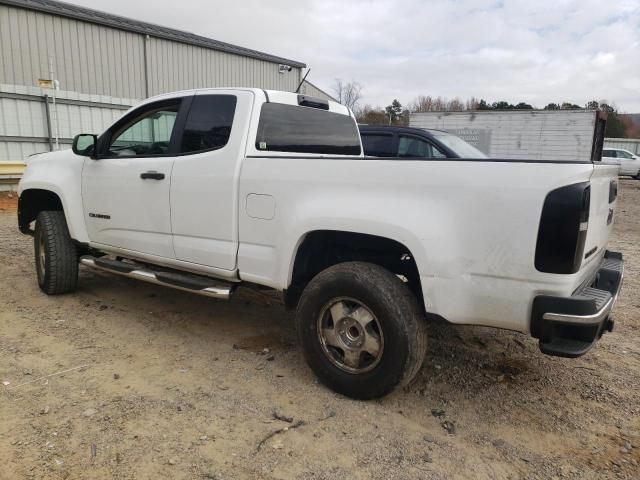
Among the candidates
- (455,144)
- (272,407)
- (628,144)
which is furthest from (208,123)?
(628,144)

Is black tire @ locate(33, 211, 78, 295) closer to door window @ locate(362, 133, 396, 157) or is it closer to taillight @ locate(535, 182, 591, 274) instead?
taillight @ locate(535, 182, 591, 274)

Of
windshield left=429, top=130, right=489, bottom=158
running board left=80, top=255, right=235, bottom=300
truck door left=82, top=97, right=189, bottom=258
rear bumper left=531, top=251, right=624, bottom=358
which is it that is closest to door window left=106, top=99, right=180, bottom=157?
truck door left=82, top=97, right=189, bottom=258

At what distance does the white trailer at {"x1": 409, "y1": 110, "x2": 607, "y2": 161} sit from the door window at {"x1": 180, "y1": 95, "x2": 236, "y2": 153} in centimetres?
1337

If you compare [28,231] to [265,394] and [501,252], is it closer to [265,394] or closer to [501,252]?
[265,394]

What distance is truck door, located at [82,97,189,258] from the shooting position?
3979mm

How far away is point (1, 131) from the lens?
12992mm

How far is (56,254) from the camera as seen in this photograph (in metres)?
4.82

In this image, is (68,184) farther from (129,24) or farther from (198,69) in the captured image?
(198,69)

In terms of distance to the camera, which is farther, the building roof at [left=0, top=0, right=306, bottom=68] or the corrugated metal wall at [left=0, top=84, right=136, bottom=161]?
the building roof at [left=0, top=0, right=306, bottom=68]

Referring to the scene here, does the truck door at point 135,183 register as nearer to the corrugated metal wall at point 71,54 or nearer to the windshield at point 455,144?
the windshield at point 455,144

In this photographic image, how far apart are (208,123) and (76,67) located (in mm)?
13771

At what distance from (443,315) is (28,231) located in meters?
4.72

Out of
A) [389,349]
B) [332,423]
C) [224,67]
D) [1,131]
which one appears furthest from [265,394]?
[224,67]

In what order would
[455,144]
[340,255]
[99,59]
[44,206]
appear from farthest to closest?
[99,59], [455,144], [44,206], [340,255]
